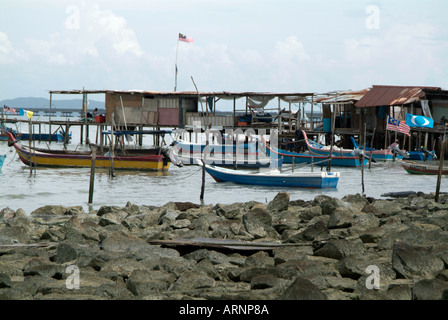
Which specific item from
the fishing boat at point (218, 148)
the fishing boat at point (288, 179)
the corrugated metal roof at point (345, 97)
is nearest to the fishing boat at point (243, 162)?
the fishing boat at point (218, 148)

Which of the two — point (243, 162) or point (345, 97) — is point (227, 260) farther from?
point (345, 97)

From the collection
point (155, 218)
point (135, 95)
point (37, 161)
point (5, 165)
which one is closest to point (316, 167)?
point (135, 95)

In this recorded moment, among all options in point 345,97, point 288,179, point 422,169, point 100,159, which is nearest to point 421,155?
point 345,97

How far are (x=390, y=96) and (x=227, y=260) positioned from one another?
116 feet

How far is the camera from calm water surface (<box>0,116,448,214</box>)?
2236cm

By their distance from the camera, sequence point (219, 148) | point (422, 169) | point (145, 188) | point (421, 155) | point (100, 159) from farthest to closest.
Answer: point (421, 155) → point (219, 148) → point (100, 159) → point (422, 169) → point (145, 188)

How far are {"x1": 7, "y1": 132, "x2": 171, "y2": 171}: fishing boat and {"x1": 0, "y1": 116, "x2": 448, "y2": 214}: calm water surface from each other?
59 cm

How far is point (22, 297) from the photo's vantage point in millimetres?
6867

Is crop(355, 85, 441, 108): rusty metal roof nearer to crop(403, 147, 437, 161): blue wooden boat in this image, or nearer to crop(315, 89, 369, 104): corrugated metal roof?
crop(315, 89, 369, 104): corrugated metal roof

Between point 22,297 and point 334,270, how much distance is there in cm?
407

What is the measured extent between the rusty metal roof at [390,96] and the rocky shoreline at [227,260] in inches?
1150

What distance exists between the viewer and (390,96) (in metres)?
41.7

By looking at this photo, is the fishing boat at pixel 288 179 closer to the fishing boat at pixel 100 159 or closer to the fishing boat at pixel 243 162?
the fishing boat at pixel 100 159

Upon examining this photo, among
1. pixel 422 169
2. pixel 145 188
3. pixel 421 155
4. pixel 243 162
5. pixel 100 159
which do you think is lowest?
pixel 145 188
